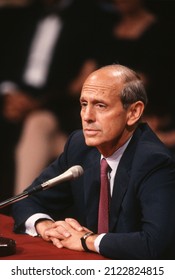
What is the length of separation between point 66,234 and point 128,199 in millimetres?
242

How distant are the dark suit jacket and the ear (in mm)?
59

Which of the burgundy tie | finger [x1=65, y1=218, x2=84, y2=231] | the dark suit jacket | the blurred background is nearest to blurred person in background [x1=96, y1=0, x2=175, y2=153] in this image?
the blurred background

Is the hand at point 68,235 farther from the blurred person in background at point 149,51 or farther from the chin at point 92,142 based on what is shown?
the blurred person in background at point 149,51

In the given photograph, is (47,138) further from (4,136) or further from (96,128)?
(96,128)

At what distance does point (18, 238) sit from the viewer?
Answer: 1.98 meters

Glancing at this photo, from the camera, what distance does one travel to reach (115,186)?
2016 millimetres

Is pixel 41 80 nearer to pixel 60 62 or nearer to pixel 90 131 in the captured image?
pixel 60 62

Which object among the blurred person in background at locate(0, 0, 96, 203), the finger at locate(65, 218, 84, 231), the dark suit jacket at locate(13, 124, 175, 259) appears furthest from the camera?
the blurred person in background at locate(0, 0, 96, 203)

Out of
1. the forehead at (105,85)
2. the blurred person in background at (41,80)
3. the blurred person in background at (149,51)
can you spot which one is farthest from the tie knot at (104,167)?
the blurred person in background at (41,80)

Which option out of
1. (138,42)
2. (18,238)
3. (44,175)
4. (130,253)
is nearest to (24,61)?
(138,42)

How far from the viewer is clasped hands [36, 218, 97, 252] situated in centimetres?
182

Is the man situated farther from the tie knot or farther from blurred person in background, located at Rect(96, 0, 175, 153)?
blurred person in background, located at Rect(96, 0, 175, 153)

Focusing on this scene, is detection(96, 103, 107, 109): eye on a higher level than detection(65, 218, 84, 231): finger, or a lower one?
higher

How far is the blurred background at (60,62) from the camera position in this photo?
3.33 meters
